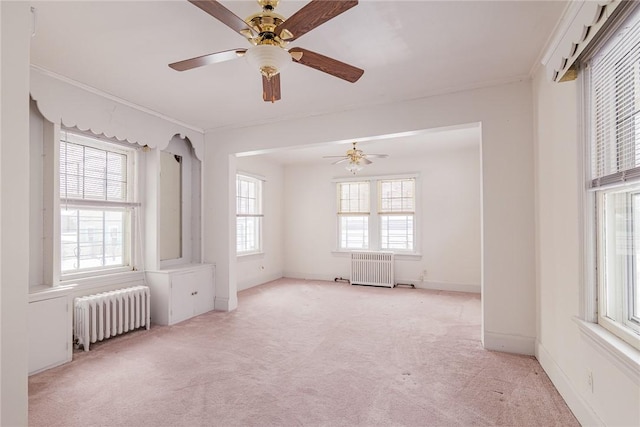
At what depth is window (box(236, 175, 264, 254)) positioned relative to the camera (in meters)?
6.37

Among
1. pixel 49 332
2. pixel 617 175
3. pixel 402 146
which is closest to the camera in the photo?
pixel 617 175

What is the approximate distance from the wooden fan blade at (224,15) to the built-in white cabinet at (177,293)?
3.22 m

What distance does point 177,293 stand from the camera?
13.9 feet

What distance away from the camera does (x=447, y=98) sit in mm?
3549

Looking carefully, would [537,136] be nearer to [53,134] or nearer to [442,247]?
[442,247]

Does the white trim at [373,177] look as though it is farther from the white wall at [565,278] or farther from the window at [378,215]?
the white wall at [565,278]

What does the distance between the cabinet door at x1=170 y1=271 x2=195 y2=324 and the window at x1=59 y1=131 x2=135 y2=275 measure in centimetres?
65

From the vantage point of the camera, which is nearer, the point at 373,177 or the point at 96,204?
the point at 96,204

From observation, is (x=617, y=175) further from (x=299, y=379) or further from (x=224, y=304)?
(x=224, y=304)

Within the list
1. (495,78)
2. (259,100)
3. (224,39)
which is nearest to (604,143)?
(495,78)

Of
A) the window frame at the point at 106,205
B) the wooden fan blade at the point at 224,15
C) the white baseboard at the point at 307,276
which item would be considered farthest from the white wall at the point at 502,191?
the white baseboard at the point at 307,276

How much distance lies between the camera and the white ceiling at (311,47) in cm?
222

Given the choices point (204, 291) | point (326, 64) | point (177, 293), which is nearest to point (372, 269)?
point (204, 291)

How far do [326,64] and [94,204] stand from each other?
3.20m
